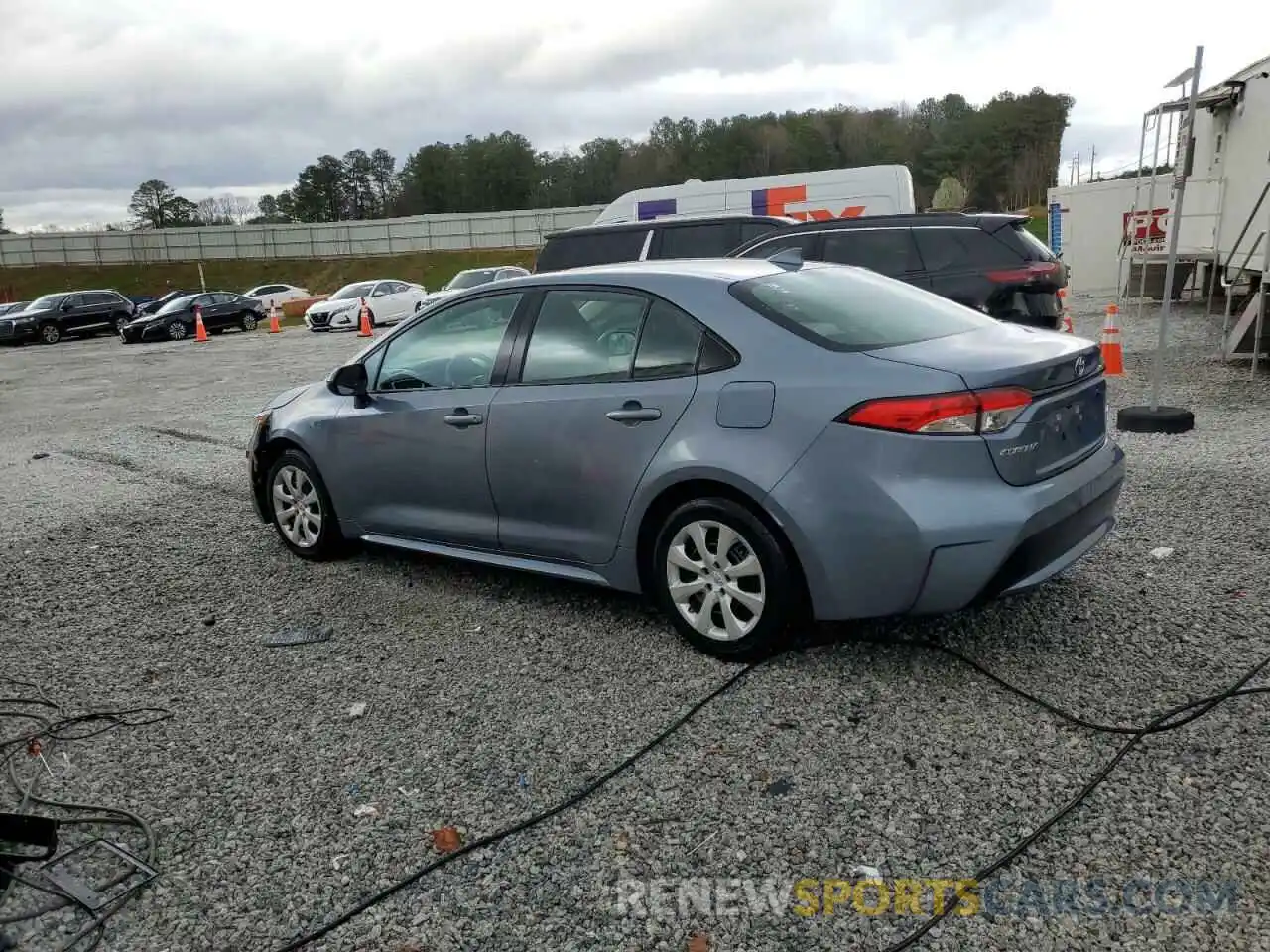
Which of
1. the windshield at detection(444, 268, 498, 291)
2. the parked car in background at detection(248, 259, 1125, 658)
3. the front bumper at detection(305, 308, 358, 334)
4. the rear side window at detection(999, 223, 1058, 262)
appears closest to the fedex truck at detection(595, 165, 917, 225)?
the windshield at detection(444, 268, 498, 291)

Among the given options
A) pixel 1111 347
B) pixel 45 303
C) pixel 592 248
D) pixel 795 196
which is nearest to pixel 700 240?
pixel 592 248

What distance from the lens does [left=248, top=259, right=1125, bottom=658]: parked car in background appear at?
340 centimetres

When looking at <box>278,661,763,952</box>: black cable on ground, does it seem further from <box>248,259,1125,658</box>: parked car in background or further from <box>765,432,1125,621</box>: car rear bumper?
<box>765,432,1125,621</box>: car rear bumper

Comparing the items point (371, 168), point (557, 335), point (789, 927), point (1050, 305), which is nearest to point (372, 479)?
point (557, 335)

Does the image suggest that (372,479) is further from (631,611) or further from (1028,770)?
(1028,770)

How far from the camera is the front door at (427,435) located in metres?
4.61

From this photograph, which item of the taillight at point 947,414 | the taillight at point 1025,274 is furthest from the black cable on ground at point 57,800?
the taillight at point 1025,274

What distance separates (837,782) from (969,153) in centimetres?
8754

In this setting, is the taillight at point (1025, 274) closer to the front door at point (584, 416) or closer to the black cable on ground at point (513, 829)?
the front door at point (584, 416)

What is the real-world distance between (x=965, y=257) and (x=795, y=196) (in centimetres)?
1175

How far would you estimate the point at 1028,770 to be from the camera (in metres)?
3.08

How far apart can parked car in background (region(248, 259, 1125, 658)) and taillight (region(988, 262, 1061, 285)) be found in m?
5.20

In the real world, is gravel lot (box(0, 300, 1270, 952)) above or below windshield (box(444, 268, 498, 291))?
below

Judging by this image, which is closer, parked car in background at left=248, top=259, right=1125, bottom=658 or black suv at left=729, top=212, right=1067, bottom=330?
parked car in background at left=248, top=259, right=1125, bottom=658
